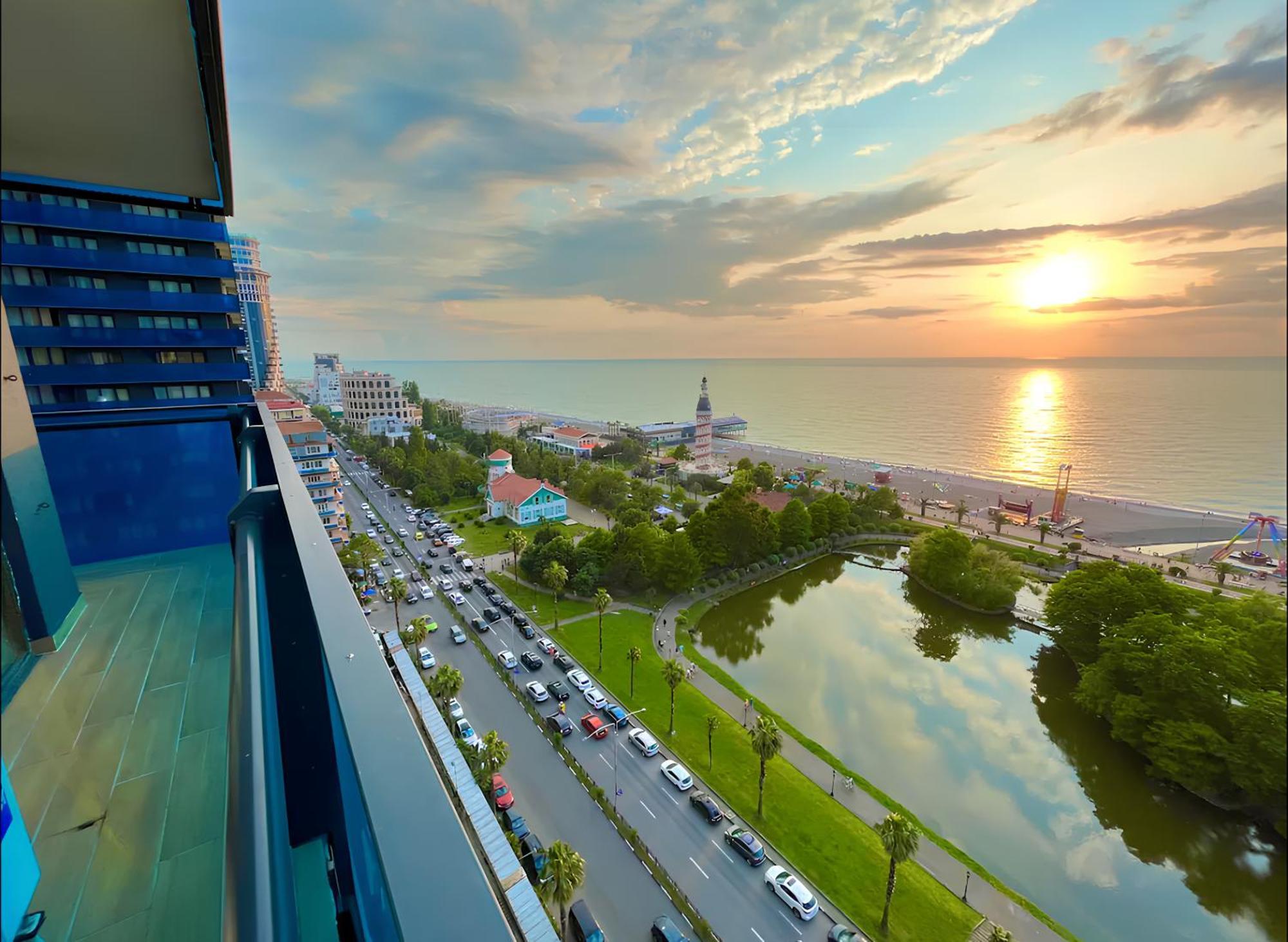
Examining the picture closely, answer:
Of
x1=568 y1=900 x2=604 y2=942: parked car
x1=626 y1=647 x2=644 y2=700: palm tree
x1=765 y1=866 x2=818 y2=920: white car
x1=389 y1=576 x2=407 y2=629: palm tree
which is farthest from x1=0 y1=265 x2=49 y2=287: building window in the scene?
x1=765 y1=866 x2=818 y2=920: white car

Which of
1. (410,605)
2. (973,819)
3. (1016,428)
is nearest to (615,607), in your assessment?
(410,605)

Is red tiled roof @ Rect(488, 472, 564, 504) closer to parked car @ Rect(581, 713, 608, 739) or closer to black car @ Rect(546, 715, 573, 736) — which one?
black car @ Rect(546, 715, 573, 736)

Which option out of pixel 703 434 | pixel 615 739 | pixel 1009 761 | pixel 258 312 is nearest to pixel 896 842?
pixel 615 739

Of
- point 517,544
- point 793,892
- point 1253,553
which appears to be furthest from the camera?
point 517,544

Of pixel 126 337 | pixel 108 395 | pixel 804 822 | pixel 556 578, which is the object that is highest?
pixel 126 337

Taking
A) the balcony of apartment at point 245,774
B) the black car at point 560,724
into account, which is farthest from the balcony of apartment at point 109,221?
the black car at point 560,724

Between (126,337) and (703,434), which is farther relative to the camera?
(703,434)

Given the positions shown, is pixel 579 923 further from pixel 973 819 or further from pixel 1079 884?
pixel 1079 884

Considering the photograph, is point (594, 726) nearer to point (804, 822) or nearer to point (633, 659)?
Result: point (633, 659)
